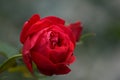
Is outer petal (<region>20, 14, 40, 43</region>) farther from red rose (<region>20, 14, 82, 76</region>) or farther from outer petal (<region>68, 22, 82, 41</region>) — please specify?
outer petal (<region>68, 22, 82, 41</region>)

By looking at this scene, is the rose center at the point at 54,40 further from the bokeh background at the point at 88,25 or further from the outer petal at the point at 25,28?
the bokeh background at the point at 88,25

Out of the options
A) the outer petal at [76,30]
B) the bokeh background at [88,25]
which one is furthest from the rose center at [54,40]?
the bokeh background at [88,25]

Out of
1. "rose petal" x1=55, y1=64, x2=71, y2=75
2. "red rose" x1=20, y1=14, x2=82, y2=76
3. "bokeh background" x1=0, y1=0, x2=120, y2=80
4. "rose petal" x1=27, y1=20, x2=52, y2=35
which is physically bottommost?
"bokeh background" x1=0, y1=0, x2=120, y2=80

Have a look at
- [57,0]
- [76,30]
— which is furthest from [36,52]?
[57,0]

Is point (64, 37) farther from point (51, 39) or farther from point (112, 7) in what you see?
point (112, 7)

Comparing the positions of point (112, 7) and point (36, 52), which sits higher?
point (36, 52)

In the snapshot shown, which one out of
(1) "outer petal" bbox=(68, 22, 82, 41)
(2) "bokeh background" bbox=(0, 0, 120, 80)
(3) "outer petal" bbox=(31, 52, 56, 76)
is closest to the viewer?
(3) "outer petal" bbox=(31, 52, 56, 76)

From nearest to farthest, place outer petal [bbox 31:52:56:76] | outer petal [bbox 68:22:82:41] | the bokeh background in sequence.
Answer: outer petal [bbox 31:52:56:76] → outer petal [bbox 68:22:82:41] → the bokeh background

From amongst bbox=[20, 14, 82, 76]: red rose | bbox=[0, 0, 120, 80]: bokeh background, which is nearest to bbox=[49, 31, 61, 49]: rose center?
bbox=[20, 14, 82, 76]: red rose
